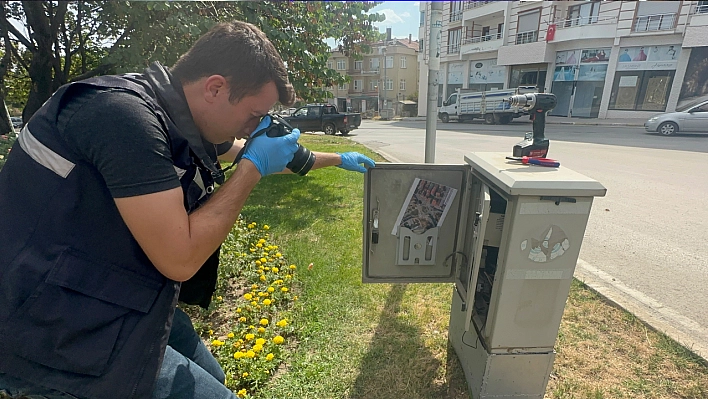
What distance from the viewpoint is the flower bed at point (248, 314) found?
2209 mm

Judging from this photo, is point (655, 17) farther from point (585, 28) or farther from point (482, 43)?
point (482, 43)

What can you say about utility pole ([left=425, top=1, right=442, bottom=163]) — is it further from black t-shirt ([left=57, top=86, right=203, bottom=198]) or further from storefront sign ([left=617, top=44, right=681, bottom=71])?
storefront sign ([left=617, top=44, right=681, bottom=71])

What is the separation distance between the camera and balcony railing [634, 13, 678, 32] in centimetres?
1816

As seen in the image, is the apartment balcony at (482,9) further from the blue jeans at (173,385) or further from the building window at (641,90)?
the blue jeans at (173,385)

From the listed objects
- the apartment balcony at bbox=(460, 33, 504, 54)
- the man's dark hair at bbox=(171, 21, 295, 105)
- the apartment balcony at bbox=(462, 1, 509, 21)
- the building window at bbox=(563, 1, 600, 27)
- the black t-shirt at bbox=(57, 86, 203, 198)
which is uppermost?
the apartment balcony at bbox=(462, 1, 509, 21)

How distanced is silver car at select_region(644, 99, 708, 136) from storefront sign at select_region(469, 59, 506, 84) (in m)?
13.6

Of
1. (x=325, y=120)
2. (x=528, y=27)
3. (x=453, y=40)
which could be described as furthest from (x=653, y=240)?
(x=453, y=40)

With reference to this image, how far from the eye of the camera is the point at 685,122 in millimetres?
12695

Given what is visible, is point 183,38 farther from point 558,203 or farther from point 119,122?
point 558,203

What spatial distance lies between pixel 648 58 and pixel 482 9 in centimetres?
1090

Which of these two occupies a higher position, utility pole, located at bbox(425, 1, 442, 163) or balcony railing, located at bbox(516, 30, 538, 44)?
balcony railing, located at bbox(516, 30, 538, 44)

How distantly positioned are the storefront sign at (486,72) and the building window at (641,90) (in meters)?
7.15

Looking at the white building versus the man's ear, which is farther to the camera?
the white building

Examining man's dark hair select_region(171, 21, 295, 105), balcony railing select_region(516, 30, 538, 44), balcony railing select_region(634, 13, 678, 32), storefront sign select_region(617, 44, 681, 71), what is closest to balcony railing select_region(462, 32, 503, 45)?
balcony railing select_region(516, 30, 538, 44)
